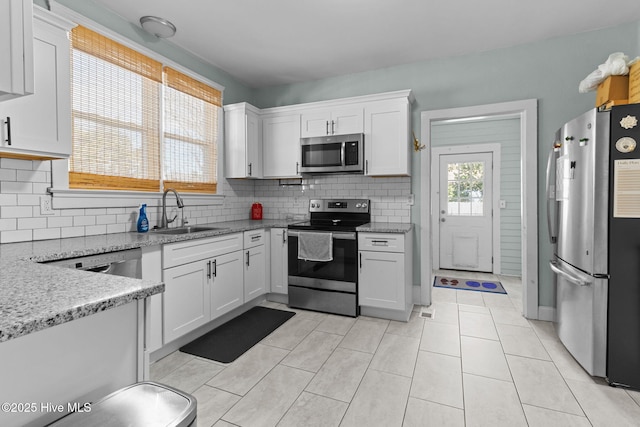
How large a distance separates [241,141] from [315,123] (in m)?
0.87

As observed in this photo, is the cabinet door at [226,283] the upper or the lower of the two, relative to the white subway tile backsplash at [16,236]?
lower

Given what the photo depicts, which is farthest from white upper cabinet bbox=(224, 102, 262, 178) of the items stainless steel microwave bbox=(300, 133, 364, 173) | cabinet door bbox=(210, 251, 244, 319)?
cabinet door bbox=(210, 251, 244, 319)

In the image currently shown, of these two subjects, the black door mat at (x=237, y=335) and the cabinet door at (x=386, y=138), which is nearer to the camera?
the black door mat at (x=237, y=335)

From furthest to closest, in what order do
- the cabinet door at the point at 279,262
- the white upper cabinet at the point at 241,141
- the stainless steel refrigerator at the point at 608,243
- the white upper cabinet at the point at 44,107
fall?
the white upper cabinet at the point at 241,141, the cabinet door at the point at 279,262, the stainless steel refrigerator at the point at 608,243, the white upper cabinet at the point at 44,107

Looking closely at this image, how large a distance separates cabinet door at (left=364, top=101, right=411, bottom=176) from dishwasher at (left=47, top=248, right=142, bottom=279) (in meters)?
2.28

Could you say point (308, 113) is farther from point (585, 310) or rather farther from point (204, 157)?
point (585, 310)

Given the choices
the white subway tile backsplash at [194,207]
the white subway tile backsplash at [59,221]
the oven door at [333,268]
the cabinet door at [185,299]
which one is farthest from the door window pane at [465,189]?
the white subway tile backsplash at [59,221]

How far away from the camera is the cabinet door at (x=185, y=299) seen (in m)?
Result: 2.36

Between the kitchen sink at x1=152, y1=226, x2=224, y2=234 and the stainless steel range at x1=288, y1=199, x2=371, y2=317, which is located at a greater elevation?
the kitchen sink at x1=152, y1=226, x2=224, y2=234

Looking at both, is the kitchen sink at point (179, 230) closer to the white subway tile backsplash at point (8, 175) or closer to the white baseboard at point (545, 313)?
the white subway tile backsplash at point (8, 175)

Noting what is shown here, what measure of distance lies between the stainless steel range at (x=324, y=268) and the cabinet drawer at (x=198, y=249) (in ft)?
2.08

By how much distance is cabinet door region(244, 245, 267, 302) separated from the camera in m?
3.22

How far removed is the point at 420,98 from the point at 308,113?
124 centimetres

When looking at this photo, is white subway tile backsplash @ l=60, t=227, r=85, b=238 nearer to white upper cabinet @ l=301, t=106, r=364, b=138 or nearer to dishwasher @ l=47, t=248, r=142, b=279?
dishwasher @ l=47, t=248, r=142, b=279
